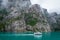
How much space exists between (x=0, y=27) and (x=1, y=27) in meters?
1.32

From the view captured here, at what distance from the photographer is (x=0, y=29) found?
196125 millimetres

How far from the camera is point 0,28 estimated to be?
196625 millimetres

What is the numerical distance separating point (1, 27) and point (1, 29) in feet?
11.5

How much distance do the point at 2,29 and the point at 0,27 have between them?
3442mm

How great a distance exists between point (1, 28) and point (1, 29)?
1.29 meters

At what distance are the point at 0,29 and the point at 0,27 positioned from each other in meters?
3.80

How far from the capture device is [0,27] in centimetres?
19912

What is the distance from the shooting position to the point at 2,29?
19925 centimetres

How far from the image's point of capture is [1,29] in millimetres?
197250

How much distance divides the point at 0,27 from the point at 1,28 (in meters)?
2.31

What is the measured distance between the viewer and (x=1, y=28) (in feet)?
649

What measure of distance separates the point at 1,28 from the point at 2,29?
7.23 ft

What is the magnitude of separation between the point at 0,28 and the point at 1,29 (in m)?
1.77
